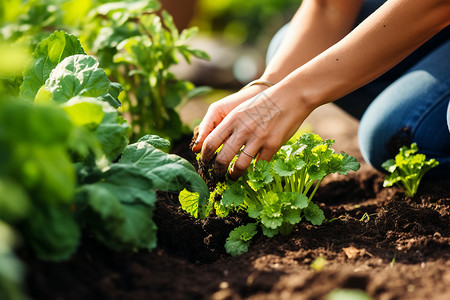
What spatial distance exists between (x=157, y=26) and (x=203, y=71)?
3.01 meters

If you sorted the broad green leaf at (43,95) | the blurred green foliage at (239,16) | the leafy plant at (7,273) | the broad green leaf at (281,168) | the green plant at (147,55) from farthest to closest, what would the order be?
the blurred green foliage at (239,16)
the green plant at (147,55)
the broad green leaf at (281,168)
the broad green leaf at (43,95)
the leafy plant at (7,273)

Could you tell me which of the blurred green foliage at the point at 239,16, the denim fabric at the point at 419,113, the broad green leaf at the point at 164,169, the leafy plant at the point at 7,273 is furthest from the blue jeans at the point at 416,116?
the blurred green foliage at the point at 239,16

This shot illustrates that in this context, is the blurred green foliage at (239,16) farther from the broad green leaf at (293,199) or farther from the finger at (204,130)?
the broad green leaf at (293,199)

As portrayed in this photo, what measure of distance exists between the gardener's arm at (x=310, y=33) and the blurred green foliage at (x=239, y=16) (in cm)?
400

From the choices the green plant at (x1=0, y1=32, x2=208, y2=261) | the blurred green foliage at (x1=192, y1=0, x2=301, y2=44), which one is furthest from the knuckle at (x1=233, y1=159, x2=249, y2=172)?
the blurred green foliage at (x1=192, y1=0, x2=301, y2=44)

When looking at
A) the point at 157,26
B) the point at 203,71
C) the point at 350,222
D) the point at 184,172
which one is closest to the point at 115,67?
the point at 157,26

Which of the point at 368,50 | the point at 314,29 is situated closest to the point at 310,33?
the point at 314,29

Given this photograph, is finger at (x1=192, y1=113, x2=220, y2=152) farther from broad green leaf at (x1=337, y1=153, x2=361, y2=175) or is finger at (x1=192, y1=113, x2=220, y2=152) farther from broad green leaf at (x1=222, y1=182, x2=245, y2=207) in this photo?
broad green leaf at (x1=337, y1=153, x2=361, y2=175)

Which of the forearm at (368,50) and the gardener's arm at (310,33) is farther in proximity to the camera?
the gardener's arm at (310,33)

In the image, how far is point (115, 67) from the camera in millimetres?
2803

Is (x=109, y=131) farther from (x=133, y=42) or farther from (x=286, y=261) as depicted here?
(x=133, y=42)

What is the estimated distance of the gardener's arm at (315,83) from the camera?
174 centimetres

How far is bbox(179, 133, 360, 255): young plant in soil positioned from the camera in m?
1.74

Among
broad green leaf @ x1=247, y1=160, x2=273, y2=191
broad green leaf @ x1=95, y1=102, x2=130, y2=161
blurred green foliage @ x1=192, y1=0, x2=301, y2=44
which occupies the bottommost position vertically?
blurred green foliage @ x1=192, y1=0, x2=301, y2=44
